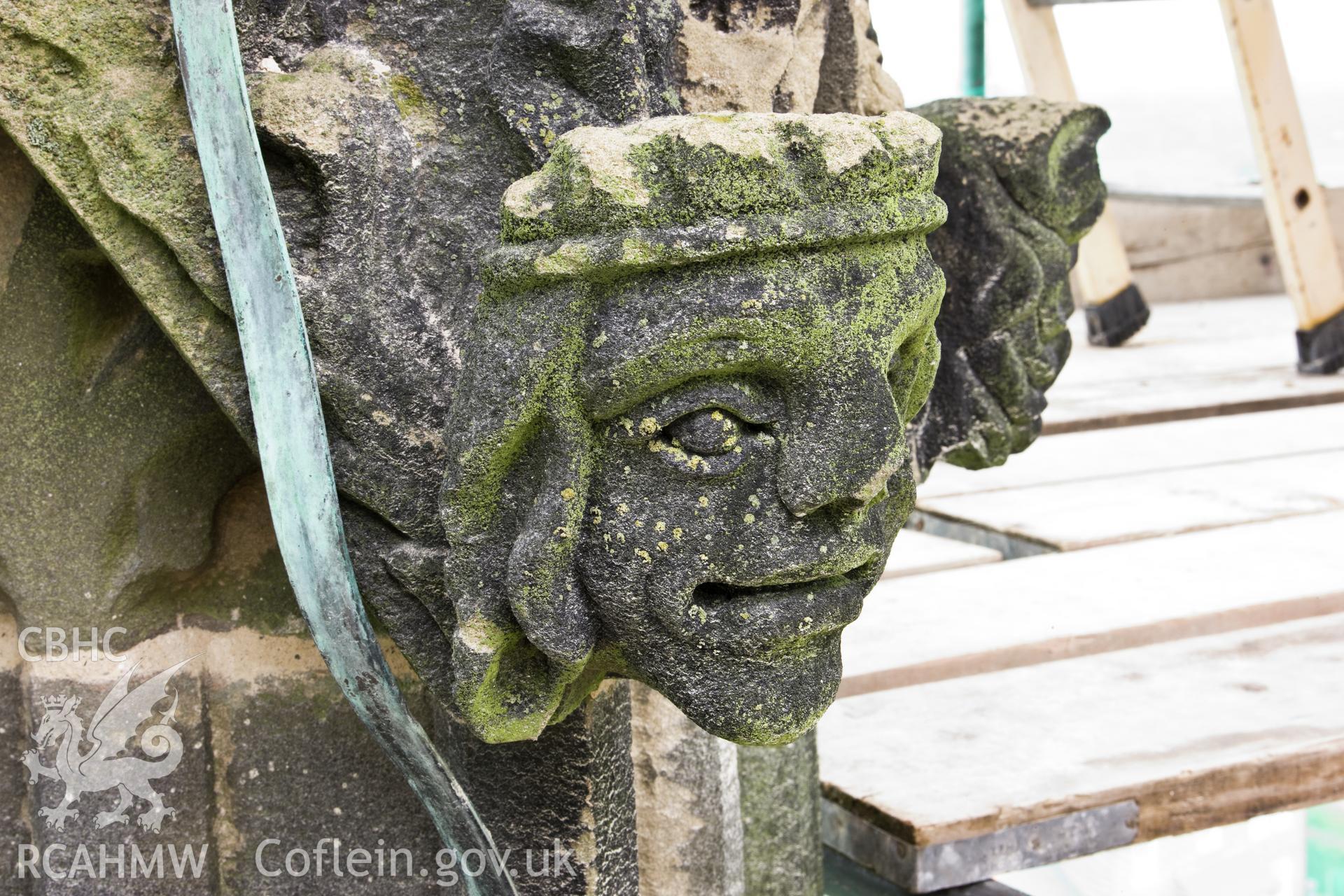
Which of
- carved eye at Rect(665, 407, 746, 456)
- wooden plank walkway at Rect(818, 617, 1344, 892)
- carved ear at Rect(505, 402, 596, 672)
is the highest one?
carved eye at Rect(665, 407, 746, 456)

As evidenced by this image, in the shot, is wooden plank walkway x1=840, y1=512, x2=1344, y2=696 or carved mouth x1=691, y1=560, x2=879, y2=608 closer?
carved mouth x1=691, y1=560, x2=879, y2=608

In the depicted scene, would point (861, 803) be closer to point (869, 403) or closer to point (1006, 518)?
point (869, 403)

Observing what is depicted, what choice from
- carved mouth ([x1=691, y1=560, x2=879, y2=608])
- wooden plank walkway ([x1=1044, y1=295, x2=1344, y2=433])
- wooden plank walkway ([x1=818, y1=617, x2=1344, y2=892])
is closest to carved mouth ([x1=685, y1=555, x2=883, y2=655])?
carved mouth ([x1=691, y1=560, x2=879, y2=608])

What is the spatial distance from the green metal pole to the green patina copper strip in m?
4.20

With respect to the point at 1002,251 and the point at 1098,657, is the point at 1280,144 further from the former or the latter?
the point at 1002,251

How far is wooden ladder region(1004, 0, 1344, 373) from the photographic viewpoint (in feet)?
12.4

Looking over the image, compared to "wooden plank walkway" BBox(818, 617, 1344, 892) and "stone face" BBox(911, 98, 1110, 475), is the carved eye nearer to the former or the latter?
"stone face" BBox(911, 98, 1110, 475)

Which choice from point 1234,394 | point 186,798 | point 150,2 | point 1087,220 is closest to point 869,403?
point 150,2

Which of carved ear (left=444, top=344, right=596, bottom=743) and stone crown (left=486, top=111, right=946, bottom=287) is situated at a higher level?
stone crown (left=486, top=111, right=946, bottom=287)

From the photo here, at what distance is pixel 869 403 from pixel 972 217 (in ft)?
2.13

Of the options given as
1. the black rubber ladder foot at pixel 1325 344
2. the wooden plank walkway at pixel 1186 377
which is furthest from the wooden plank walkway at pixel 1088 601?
the black rubber ladder foot at pixel 1325 344

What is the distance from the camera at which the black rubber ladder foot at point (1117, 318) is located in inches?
191

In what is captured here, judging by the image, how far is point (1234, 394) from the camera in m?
3.90

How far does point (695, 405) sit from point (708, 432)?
0.02m
